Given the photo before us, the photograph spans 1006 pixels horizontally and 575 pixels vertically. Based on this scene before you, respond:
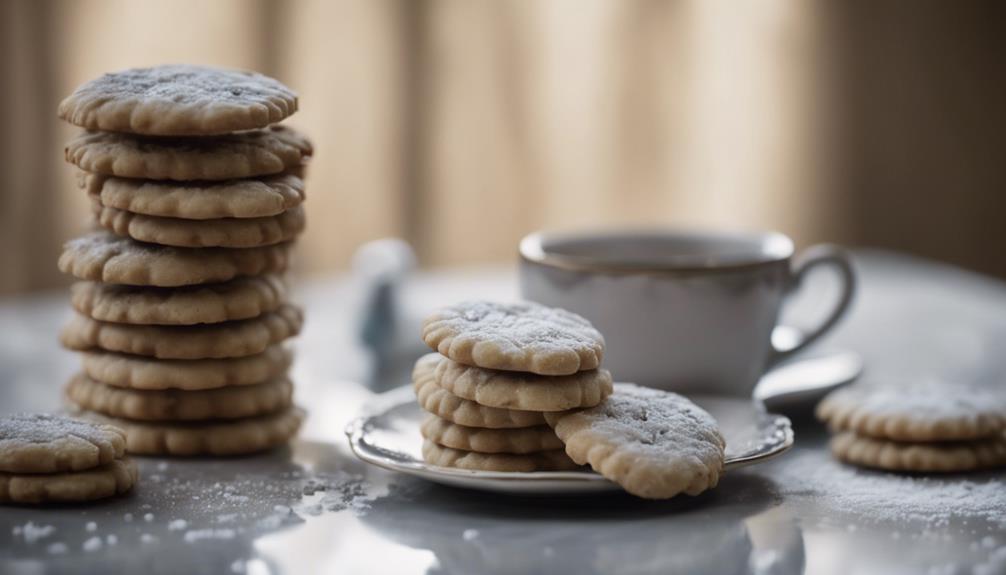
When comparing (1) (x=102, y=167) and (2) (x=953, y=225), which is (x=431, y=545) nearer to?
(1) (x=102, y=167)

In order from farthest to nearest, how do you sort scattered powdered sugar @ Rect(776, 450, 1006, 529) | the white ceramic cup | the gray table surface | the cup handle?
1. the cup handle
2. the white ceramic cup
3. scattered powdered sugar @ Rect(776, 450, 1006, 529)
4. the gray table surface

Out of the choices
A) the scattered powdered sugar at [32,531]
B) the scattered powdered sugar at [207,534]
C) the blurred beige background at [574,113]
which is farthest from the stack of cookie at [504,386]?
the blurred beige background at [574,113]

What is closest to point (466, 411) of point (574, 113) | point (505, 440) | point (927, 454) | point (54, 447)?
point (505, 440)

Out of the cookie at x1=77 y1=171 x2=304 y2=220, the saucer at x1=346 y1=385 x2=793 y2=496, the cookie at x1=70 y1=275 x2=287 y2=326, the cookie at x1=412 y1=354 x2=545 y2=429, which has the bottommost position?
the saucer at x1=346 y1=385 x2=793 y2=496

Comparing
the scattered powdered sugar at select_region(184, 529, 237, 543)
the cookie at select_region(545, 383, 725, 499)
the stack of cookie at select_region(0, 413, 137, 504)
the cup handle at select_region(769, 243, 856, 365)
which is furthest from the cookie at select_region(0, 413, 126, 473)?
the cup handle at select_region(769, 243, 856, 365)

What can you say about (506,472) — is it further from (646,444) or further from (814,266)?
(814,266)

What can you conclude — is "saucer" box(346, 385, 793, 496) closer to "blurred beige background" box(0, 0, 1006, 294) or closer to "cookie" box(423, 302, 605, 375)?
"cookie" box(423, 302, 605, 375)
